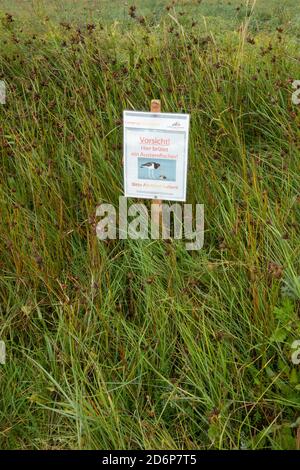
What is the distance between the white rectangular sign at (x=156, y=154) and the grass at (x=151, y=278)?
239 millimetres

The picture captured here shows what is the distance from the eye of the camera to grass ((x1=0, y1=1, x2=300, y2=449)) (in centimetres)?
222

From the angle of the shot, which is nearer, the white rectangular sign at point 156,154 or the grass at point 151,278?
the grass at point 151,278

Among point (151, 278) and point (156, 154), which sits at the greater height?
point (156, 154)

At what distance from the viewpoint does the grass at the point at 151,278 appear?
7.27 ft

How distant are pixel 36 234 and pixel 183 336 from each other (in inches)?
40.0

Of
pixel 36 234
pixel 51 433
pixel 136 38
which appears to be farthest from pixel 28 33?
pixel 51 433

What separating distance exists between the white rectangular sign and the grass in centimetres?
24

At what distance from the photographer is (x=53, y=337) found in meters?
2.58

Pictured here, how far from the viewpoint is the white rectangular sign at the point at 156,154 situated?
2.71 meters

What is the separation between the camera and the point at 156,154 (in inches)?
109

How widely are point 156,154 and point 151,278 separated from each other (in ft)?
2.03

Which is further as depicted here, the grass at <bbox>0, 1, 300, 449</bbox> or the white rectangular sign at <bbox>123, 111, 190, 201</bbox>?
the white rectangular sign at <bbox>123, 111, 190, 201</bbox>

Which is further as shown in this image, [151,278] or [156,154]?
[156,154]
